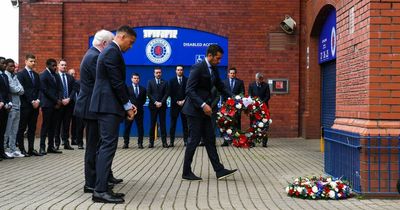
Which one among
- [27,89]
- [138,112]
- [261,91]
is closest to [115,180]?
[27,89]

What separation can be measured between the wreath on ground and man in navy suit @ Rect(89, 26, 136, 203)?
2299mm

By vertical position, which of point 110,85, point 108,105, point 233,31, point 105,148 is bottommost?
point 105,148

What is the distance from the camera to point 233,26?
20.1 metres

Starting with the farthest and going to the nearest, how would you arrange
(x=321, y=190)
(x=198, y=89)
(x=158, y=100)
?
(x=158, y=100) < (x=198, y=89) < (x=321, y=190)

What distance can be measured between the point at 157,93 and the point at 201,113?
7.27 metres

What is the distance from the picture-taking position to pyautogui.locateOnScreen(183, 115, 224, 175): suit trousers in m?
9.21

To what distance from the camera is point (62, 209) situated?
6.74 m

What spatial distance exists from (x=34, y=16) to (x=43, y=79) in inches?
277

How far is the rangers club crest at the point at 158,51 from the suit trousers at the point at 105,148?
12.9m

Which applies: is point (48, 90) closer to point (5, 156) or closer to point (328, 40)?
point (5, 156)

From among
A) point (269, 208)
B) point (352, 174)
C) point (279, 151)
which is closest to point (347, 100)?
point (352, 174)

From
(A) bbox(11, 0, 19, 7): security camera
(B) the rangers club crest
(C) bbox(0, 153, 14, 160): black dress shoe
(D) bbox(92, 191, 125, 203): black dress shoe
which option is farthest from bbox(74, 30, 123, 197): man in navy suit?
(A) bbox(11, 0, 19, 7): security camera

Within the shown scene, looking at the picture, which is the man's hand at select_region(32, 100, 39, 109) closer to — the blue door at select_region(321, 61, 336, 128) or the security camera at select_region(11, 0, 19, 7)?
the security camera at select_region(11, 0, 19, 7)

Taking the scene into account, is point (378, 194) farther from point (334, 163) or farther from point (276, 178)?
point (276, 178)
